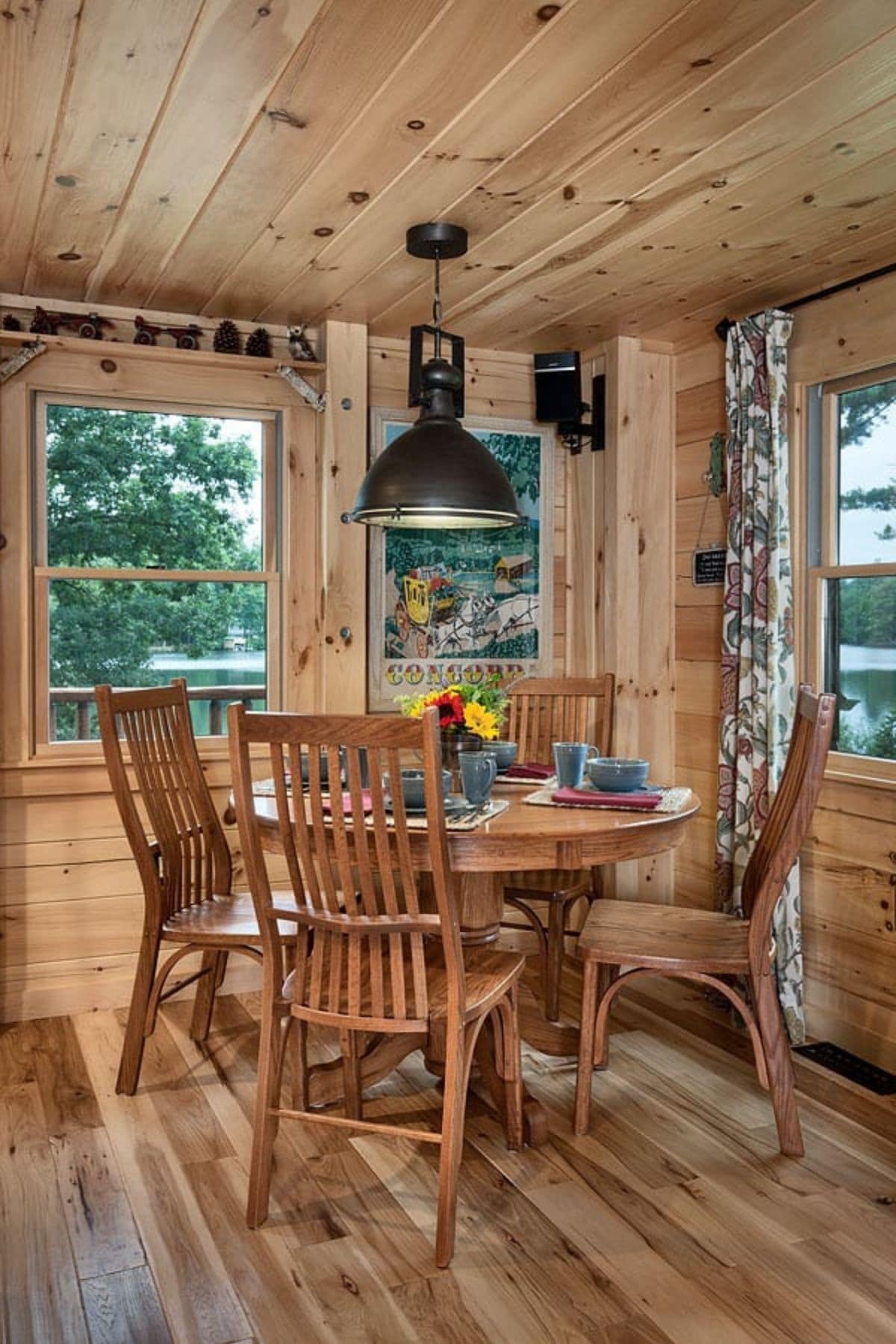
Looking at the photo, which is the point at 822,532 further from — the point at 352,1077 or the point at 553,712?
the point at 352,1077

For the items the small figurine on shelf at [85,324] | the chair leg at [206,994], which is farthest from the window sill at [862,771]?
the small figurine on shelf at [85,324]

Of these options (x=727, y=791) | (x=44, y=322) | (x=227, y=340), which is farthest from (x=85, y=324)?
(x=727, y=791)

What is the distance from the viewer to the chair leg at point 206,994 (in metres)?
3.25

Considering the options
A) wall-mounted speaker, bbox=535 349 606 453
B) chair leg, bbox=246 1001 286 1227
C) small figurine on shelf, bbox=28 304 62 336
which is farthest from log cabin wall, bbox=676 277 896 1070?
small figurine on shelf, bbox=28 304 62 336

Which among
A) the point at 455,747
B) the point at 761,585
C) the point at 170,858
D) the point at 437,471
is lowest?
the point at 170,858

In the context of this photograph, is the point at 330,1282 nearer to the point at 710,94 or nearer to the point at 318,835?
the point at 318,835

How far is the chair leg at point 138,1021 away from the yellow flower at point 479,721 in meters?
1.05

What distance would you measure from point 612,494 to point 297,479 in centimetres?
117

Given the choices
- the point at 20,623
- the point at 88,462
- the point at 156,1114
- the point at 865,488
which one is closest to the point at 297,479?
the point at 88,462

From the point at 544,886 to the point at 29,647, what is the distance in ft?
6.07

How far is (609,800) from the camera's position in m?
2.63

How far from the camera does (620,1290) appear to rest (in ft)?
6.63

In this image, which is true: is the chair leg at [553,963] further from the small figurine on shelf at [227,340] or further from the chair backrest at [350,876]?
the small figurine on shelf at [227,340]

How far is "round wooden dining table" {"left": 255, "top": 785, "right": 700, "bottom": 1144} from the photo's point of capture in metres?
2.31
